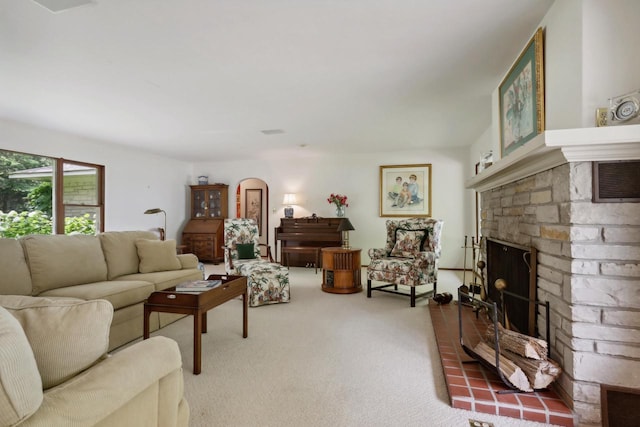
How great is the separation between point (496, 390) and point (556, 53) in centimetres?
209

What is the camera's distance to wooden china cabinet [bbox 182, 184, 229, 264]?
24.0 ft

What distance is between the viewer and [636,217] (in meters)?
1.63

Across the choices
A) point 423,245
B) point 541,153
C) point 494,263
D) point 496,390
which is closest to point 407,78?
point 541,153

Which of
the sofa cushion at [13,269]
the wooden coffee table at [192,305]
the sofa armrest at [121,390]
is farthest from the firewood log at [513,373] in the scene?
the sofa cushion at [13,269]

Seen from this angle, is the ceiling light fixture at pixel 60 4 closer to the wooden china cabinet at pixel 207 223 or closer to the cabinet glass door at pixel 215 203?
the wooden china cabinet at pixel 207 223

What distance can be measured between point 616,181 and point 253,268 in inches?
135

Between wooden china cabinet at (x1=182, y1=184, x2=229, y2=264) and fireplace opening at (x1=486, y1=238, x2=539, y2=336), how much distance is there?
19.0 feet

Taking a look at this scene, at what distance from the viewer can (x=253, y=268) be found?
13.3ft

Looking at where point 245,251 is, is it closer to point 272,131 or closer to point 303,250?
point 272,131

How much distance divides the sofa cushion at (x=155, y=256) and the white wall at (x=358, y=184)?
12.6 feet

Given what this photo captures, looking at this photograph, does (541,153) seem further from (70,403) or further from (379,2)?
(70,403)

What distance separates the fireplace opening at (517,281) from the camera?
215cm

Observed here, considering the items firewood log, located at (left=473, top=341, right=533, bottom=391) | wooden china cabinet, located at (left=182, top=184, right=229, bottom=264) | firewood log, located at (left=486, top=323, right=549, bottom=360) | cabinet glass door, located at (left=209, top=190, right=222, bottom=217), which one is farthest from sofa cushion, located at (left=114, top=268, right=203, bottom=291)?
cabinet glass door, located at (left=209, top=190, right=222, bottom=217)

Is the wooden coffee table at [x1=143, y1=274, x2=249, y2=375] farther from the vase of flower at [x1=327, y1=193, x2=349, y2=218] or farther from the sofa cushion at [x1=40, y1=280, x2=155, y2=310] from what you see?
the vase of flower at [x1=327, y1=193, x2=349, y2=218]
